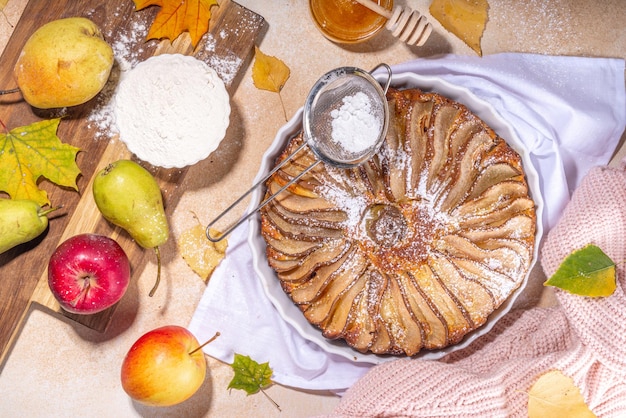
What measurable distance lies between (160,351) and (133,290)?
233mm

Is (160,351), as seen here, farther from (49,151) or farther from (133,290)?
(49,151)

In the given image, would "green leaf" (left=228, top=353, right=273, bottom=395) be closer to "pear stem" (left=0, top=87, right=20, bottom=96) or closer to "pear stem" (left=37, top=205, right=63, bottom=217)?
"pear stem" (left=37, top=205, right=63, bottom=217)

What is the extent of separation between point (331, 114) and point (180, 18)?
1.53 feet

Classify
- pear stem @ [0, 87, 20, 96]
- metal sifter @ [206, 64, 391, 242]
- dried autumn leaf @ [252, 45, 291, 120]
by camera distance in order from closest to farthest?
1. metal sifter @ [206, 64, 391, 242]
2. pear stem @ [0, 87, 20, 96]
3. dried autumn leaf @ [252, 45, 291, 120]

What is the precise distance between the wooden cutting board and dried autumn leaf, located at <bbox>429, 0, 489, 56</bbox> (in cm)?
47

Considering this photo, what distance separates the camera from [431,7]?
1.78 m

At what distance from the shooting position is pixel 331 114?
1.60 meters

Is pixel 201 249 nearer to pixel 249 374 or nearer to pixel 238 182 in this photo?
pixel 238 182

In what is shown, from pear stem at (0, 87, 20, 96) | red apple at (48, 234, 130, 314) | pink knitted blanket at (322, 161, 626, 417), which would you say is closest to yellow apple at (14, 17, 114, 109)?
pear stem at (0, 87, 20, 96)

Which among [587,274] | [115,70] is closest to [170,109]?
[115,70]

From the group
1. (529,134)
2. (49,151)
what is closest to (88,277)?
(49,151)

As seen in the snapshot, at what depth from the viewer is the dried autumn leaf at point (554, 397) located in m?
1.60

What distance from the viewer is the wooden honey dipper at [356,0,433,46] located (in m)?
1.65

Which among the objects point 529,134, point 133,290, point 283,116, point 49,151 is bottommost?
point 133,290
